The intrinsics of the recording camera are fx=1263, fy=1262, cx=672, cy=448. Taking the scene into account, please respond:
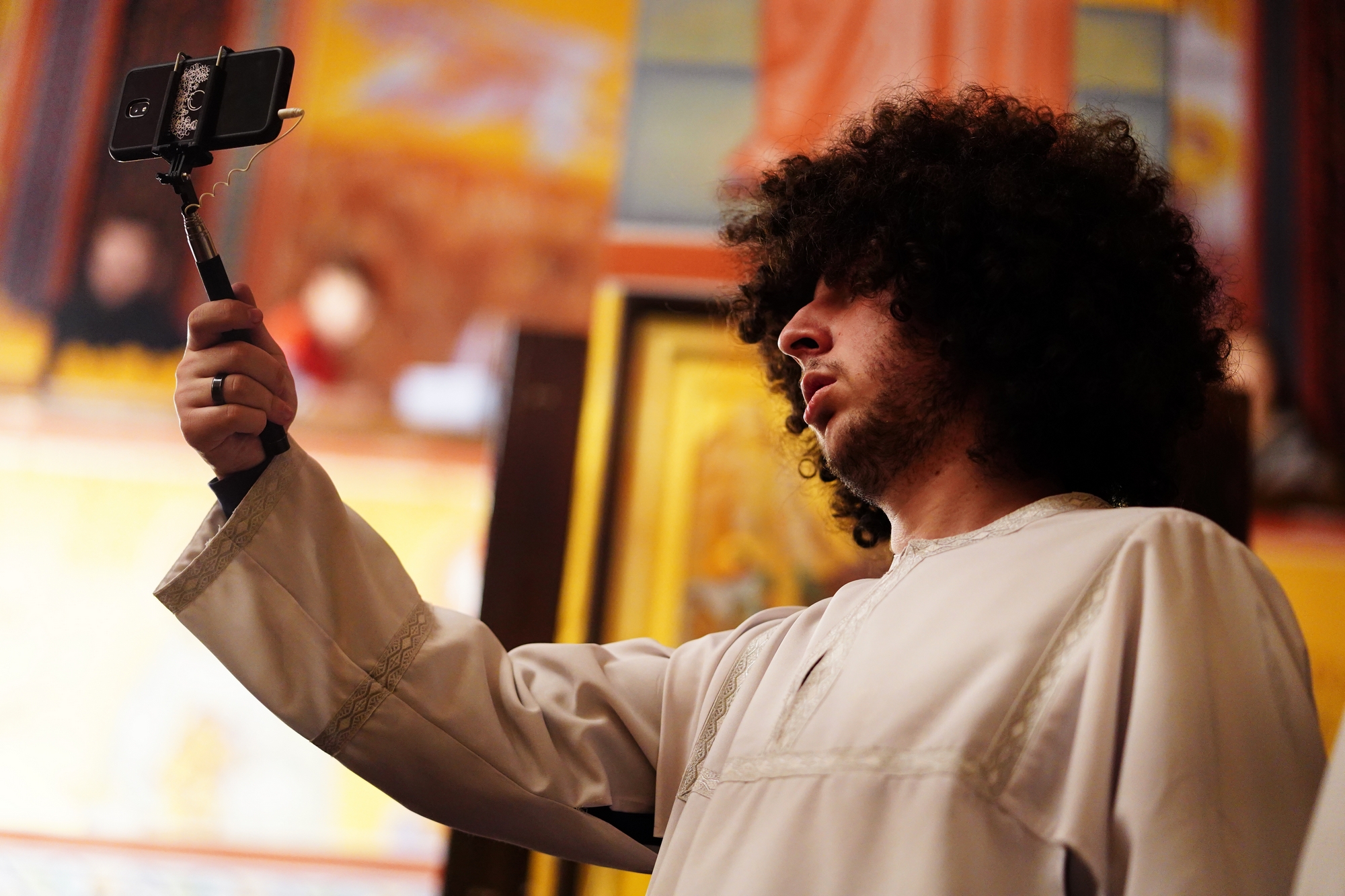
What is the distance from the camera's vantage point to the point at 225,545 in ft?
5.11

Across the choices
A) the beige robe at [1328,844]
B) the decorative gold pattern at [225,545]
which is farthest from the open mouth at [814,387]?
the beige robe at [1328,844]

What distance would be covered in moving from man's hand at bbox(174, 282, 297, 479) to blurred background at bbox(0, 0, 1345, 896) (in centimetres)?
269

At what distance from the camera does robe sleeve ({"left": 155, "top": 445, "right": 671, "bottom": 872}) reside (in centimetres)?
156

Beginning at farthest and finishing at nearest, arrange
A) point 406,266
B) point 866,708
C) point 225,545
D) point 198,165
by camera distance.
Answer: point 406,266 < point 225,545 < point 198,165 < point 866,708

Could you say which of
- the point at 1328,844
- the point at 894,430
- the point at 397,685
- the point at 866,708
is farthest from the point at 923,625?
the point at 397,685

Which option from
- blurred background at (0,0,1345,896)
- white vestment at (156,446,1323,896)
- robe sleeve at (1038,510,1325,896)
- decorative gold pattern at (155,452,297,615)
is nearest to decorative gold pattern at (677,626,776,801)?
white vestment at (156,446,1323,896)

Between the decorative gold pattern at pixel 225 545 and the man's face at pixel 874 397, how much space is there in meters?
0.71

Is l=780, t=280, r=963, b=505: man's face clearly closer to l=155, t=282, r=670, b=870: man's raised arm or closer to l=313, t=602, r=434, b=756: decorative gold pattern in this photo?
l=155, t=282, r=670, b=870: man's raised arm

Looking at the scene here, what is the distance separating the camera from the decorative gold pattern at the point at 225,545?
5.07ft

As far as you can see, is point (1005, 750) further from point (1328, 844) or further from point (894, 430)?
point (894, 430)

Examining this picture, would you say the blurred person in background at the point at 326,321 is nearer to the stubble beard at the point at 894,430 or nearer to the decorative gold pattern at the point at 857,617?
the stubble beard at the point at 894,430

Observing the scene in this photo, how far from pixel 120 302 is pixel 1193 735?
5.05 metres

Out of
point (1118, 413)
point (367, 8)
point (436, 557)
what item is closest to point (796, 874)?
point (1118, 413)

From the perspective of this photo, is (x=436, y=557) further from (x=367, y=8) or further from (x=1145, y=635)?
(x=1145, y=635)
